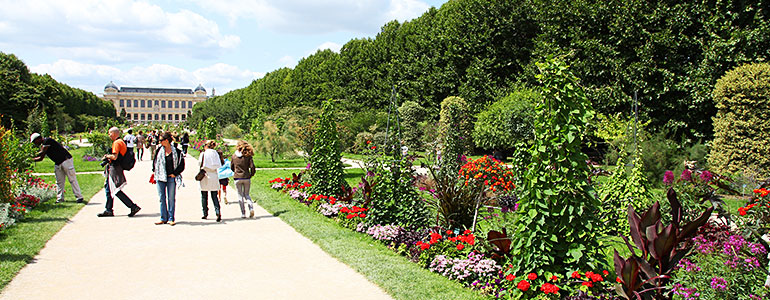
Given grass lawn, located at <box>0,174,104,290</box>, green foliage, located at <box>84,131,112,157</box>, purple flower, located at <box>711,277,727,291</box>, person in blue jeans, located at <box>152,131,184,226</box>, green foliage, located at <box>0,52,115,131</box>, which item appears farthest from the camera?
green foliage, located at <box>0,52,115,131</box>

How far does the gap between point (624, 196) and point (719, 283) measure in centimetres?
363

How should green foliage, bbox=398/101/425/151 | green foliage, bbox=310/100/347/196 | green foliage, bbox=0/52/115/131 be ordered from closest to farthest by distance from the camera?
green foliage, bbox=310/100/347/196
green foliage, bbox=398/101/425/151
green foliage, bbox=0/52/115/131

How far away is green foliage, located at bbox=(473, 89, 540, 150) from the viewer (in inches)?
859

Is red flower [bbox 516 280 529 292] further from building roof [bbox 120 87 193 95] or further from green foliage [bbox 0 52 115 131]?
building roof [bbox 120 87 193 95]

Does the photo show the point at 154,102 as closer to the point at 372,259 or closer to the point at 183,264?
the point at 183,264

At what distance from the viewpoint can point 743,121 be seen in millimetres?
13789

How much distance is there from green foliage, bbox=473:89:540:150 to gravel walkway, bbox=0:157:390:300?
15330mm

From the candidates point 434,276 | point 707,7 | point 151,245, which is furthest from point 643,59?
point 151,245

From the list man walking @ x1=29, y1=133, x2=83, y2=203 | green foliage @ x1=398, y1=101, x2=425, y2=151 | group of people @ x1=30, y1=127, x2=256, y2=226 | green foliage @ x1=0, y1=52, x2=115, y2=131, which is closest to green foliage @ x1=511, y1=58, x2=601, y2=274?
group of people @ x1=30, y1=127, x2=256, y2=226

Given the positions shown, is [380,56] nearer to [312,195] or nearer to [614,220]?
[312,195]

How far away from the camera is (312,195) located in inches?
421

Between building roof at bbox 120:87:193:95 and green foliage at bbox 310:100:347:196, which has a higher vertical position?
building roof at bbox 120:87:193:95

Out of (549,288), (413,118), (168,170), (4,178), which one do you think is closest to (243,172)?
(168,170)

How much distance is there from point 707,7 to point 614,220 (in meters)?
14.7
